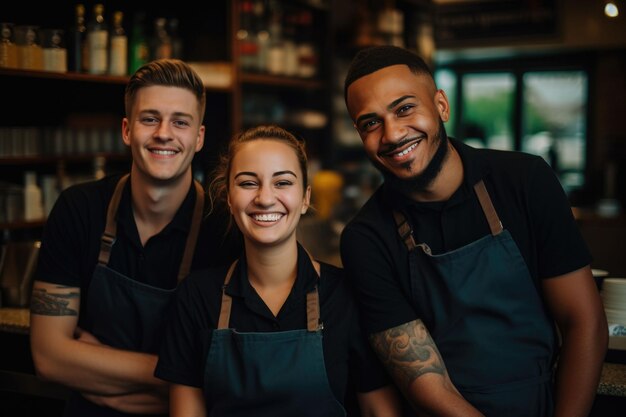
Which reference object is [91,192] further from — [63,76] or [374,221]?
[63,76]

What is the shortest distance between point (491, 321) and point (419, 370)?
0.23 meters

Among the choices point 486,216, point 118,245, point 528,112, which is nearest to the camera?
point 486,216

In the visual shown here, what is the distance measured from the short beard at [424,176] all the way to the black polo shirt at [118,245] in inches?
19.7

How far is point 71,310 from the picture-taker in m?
2.06

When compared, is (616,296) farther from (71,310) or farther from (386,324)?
(71,310)

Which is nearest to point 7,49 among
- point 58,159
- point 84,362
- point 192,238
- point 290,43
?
point 58,159

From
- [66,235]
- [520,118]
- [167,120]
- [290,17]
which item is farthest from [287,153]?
[520,118]

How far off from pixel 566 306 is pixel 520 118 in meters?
5.87

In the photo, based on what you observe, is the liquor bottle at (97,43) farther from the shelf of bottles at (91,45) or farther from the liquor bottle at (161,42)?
the liquor bottle at (161,42)

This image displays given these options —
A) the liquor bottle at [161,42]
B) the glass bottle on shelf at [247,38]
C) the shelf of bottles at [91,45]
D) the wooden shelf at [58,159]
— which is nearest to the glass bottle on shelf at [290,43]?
the glass bottle on shelf at [247,38]

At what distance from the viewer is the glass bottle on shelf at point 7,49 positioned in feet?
9.57

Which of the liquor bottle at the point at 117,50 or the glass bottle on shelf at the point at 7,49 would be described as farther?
the liquor bottle at the point at 117,50

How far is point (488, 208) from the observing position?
6.08 feet

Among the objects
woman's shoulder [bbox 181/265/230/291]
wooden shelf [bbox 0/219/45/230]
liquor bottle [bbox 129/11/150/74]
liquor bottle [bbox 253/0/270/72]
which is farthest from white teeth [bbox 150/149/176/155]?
liquor bottle [bbox 253/0/270/72]
